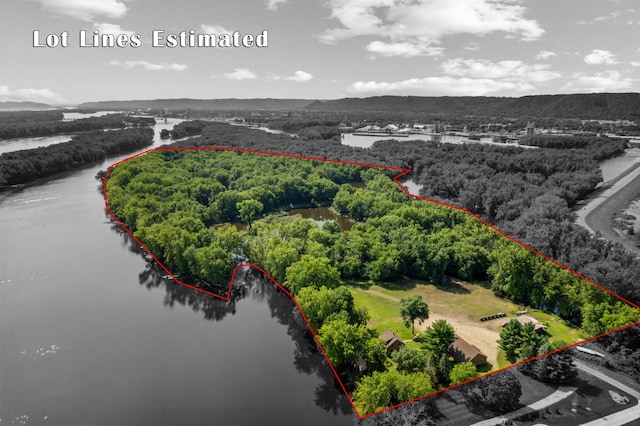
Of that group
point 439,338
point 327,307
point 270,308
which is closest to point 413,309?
point 439,338

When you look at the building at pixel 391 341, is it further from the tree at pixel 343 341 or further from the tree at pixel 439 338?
the tree at pixel 343 341

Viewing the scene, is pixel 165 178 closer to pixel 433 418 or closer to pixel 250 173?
pixel 250 173

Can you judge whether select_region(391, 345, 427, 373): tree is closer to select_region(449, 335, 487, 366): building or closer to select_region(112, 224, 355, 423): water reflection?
select_region(449, 335, 487, 366): building

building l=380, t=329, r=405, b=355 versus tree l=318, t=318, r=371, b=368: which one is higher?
tree l=318, t=318, r=371, b=368

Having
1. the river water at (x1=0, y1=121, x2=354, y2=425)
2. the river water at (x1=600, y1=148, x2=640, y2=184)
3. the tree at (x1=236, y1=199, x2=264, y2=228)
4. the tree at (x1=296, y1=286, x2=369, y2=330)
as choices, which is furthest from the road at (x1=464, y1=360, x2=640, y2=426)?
the river water at (x1=600, y1=148, x2=640, y2=184)

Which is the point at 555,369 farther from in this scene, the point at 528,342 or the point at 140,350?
the point at 140,350

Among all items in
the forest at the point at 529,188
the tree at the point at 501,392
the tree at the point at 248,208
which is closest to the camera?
the tree at the point at 501,392

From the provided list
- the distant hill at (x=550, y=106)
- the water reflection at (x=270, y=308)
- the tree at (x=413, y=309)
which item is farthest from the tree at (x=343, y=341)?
the distant hill at (x=550, y=106)
